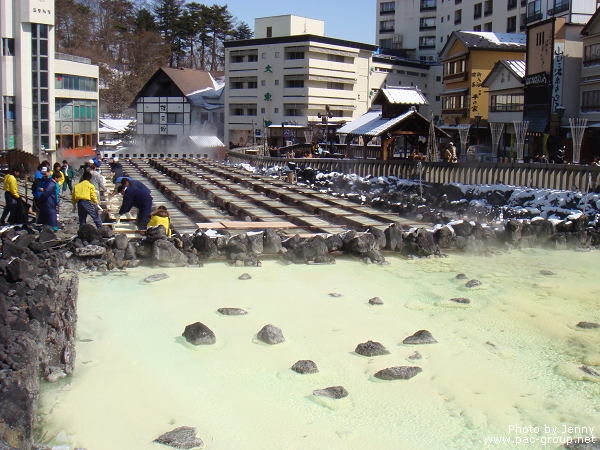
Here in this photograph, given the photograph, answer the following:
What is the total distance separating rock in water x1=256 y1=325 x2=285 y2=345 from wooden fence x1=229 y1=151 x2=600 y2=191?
549 inches

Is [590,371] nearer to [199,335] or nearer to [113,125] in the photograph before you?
[199,335]

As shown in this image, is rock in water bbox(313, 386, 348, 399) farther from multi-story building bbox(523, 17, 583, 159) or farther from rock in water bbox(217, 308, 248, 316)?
multi-story building bbox(523, 17, 583, 159)

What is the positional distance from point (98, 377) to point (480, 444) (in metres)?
4.19

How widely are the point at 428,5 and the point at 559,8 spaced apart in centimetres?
2791

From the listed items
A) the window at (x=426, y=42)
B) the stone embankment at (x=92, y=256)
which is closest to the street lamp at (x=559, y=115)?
the stone embankment at (x=92, y=256)

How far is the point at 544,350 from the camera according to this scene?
26.1ft

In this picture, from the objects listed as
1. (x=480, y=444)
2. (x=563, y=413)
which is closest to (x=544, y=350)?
(x=563, y=413)

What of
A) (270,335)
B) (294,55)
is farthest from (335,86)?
(270,335)

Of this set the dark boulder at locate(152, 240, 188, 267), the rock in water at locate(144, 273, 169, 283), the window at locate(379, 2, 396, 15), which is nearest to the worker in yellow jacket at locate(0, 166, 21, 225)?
the dark boulder at locate(152, 240, 188, 267)

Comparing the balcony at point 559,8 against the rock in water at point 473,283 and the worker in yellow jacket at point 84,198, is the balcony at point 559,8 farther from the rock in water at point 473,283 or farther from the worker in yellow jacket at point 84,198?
the worker in yellow jacket at point 84,198

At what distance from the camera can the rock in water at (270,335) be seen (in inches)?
318

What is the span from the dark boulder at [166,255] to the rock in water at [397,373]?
606 centimetres

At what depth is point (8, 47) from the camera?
37.1 m

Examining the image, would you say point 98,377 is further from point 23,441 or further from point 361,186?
point 361,186
